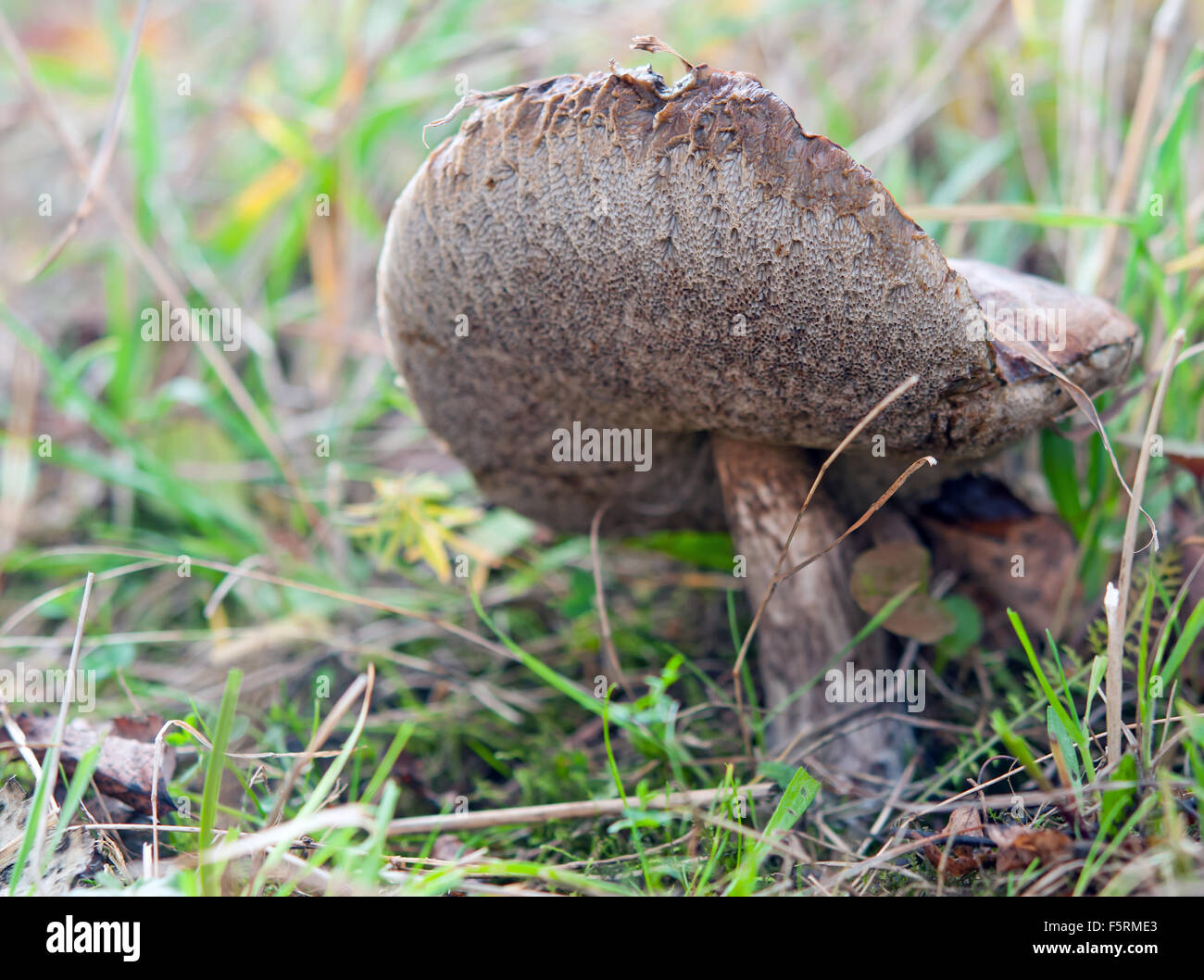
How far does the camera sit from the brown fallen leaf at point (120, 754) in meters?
1.35

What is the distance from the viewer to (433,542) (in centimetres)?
200

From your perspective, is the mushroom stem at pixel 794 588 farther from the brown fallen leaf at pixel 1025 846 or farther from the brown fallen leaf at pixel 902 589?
the brown fallen leaf at pixel 1025 846

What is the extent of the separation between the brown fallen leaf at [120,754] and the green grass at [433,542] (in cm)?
7

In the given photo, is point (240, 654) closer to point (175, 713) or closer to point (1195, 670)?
point (175, 713)

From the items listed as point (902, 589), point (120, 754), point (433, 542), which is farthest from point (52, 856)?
point (902, 589)

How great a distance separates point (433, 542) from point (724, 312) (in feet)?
3.55

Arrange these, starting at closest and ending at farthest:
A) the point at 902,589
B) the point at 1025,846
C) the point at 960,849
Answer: the point at 1025,846
the point at 960,849
the point at 902,589

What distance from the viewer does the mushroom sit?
1.05 metres

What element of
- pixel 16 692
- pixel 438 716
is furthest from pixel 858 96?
pixel 16 692

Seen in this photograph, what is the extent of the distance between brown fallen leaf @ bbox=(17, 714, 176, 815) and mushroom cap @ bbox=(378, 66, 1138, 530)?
833 mm

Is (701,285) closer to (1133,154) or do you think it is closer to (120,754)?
(120,754)

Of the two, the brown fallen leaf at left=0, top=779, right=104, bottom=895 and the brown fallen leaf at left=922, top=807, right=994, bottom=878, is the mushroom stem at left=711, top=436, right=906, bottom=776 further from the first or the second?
the brown fallen leaf at left=0, top=779, right=104, bottom=895

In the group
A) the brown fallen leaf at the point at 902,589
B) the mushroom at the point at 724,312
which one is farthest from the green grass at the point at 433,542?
the mushroom at the point at 724,312
